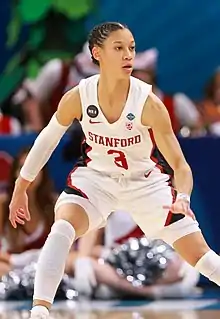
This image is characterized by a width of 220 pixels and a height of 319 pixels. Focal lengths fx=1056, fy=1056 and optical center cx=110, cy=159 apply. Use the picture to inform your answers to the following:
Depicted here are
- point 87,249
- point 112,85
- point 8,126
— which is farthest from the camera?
point 8,126

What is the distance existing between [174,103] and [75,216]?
3595 mm

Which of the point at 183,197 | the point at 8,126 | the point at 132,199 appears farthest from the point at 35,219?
the point at 183,197

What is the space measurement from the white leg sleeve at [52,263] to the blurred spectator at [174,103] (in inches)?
122

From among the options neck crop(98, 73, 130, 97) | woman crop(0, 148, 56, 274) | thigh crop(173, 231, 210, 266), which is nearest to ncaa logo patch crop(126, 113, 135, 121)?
neck crop(98, 73, 130, 97)

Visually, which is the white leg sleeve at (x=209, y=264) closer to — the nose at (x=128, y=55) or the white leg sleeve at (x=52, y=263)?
the white leg sleeve at (x=52, y=263)

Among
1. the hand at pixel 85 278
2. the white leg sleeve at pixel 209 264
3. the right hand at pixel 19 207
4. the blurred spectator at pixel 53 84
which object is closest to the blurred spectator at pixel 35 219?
the hand at pixel 85 278

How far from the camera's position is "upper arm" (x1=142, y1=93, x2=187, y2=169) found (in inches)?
183

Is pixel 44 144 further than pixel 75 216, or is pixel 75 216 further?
pixel 44 144

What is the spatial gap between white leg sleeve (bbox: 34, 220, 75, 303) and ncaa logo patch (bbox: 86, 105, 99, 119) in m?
0.51

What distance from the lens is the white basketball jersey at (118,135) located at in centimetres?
470

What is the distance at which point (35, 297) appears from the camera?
455 cm

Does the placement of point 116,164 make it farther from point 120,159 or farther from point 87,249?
point 87,249

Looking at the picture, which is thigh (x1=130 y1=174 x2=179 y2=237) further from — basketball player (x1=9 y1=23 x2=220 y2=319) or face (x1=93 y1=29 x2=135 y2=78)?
face (x1=93 y1=29 x2=135 y2=78)

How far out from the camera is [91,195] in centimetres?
476
